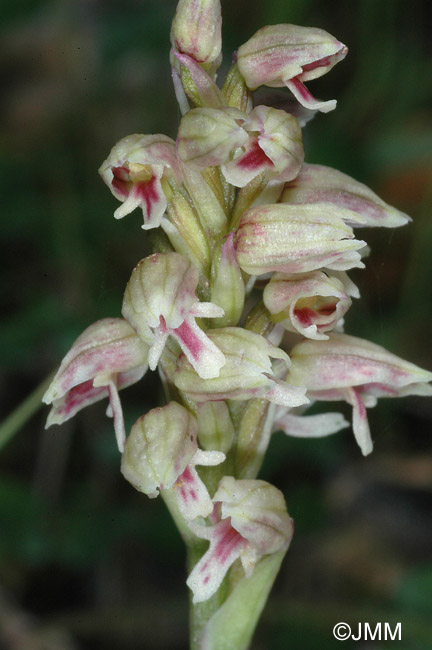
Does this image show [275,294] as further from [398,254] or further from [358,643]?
[398,254]

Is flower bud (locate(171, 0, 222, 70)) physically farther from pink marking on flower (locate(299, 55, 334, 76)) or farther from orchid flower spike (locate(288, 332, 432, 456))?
orchid flower spike (locate(288, 332, 432, 456))

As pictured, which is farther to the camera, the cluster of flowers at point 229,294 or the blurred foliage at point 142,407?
the blurred foliage at point 142,407

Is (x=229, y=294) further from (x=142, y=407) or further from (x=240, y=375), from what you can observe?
(x=142, y=407)

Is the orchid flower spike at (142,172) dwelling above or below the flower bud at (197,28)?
below

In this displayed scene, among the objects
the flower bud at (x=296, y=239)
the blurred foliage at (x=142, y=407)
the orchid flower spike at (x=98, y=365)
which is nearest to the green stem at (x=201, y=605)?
the orchid flower spike at (x=98, y=365)

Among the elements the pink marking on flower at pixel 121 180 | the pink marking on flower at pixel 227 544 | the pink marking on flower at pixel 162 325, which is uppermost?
the pink marking on flower at pixel 121 180

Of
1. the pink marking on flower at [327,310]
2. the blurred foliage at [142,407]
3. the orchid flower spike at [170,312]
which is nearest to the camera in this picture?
the orchid flower spike at [170,312]

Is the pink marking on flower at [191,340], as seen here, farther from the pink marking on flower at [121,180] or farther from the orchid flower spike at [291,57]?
the orchid flower spike at [291,57]
